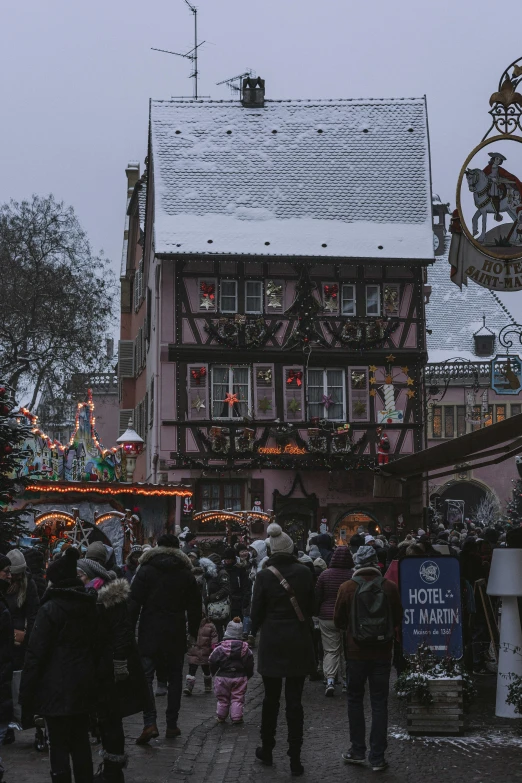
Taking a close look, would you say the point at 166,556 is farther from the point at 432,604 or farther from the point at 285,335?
the point at 285,335

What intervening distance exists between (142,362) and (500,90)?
33.2 meters

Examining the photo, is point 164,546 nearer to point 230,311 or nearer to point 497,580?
point 497,580

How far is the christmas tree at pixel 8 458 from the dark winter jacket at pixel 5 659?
1711 millimetres

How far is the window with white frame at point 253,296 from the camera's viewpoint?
3844 cm

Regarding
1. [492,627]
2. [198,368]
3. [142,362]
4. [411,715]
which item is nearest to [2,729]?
[411,715]

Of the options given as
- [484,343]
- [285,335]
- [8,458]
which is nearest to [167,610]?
[8,458]

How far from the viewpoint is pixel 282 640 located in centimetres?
1072

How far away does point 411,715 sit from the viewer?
39.0ft

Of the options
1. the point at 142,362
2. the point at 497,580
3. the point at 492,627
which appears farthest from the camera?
the point at 142,362

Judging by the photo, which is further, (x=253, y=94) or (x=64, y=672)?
(x=253, y=94)

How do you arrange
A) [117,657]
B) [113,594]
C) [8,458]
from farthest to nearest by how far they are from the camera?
[8,458]
[113,594]
[117,657]

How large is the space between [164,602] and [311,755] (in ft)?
6.06

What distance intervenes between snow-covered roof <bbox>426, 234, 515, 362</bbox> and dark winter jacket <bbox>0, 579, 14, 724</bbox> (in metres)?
54.7

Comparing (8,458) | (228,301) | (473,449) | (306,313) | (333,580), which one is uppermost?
(228,301)
